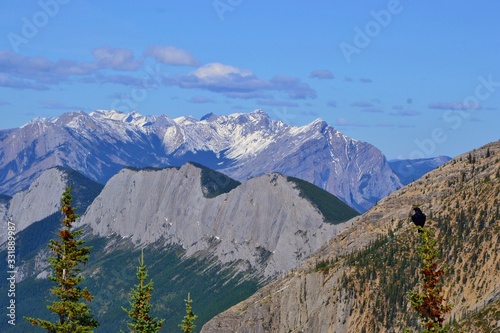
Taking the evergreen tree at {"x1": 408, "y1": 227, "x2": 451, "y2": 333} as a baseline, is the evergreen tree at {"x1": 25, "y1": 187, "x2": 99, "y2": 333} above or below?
above

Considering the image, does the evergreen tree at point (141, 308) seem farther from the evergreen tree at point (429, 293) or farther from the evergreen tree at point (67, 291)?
the evergreen tree at point (429, 293)

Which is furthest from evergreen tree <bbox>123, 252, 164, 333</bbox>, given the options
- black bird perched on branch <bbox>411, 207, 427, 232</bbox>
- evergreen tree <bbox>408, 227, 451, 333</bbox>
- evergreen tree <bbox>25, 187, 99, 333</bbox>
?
black bird perched on branch <bbox>411, 207, 427, 232</bbox>

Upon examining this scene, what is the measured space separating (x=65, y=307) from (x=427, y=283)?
25016mm

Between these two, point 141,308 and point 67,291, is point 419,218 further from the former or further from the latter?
point 67,291

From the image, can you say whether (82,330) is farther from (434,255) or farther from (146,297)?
(434,255)

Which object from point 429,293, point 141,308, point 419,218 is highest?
point 419,218

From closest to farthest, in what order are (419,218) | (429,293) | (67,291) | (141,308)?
(419,218)
(429,293)
(67,291)
(141,308)

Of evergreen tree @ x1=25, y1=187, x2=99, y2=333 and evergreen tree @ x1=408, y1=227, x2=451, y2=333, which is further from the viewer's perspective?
evergreen tree @ x1=25, y1=187, x2=99, y2=333

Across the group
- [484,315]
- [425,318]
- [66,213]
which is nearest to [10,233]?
[484,315]

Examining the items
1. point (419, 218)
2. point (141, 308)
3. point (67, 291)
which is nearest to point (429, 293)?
point (419, 218)

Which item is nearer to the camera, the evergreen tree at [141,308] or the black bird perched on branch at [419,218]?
the black bird perched on branch at [419,218]

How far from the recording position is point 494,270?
635 ft

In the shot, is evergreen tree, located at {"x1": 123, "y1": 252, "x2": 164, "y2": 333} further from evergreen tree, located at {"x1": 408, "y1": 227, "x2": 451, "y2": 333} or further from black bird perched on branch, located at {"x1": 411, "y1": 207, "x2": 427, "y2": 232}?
black bird perched on branch, located at {"x1": 411, "y1": 207, "x2": 427, "y2": 232}

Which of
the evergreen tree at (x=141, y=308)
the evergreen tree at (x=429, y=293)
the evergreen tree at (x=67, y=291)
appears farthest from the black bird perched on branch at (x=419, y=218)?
the evergreen tree at (x=67, y=291)
